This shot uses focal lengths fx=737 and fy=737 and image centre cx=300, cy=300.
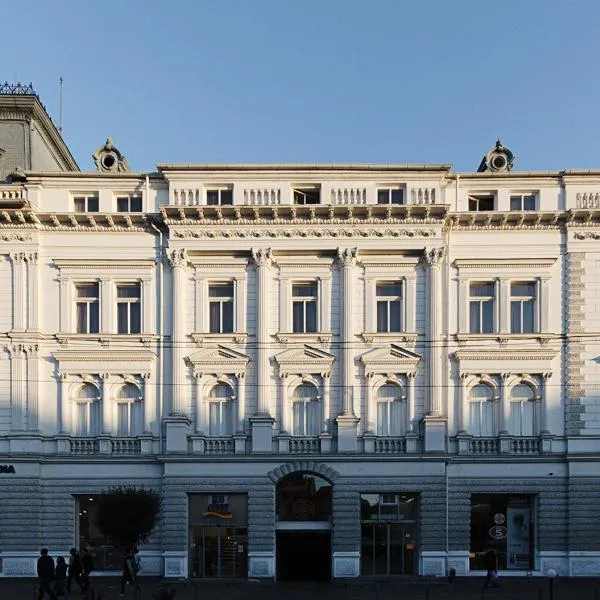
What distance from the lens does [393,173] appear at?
32469 mm

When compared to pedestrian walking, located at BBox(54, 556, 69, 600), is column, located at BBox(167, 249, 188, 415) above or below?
above

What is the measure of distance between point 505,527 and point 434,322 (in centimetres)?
937

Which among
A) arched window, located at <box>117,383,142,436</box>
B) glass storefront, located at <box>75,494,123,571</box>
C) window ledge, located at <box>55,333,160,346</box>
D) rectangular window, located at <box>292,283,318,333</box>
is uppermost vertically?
rectangular window, located at <box>292,283,318,333</box>

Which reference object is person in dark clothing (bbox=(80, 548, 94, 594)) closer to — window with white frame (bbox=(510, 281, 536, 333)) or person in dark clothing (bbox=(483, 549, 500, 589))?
person in dark clothing (bbox=(483, 549, 500, 589))

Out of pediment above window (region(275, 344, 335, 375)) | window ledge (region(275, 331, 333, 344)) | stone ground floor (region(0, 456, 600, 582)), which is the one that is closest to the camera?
stone ground floor (region(0, 456, 600, 582))

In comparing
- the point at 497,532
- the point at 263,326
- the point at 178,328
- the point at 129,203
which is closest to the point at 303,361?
the point at 263,326

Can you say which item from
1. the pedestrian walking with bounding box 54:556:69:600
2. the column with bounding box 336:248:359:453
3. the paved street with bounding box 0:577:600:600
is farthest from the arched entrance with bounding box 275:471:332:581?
the pedestrian walking with bounding box 54:556:69:600

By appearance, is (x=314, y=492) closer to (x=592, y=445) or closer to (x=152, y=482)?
(x=152, y=482)

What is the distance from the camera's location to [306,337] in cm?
3209

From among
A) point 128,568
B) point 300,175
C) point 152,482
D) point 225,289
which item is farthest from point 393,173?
point 128,568

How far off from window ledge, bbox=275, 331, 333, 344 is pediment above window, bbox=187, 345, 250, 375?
1.78m

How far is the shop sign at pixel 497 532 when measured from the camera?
1250 inches

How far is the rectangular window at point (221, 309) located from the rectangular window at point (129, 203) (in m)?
4.98

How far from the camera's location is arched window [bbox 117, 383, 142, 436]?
32469mm
